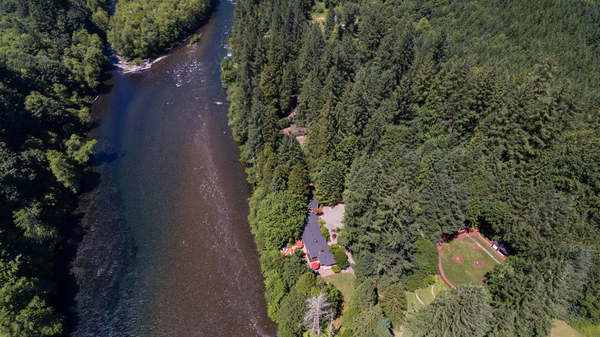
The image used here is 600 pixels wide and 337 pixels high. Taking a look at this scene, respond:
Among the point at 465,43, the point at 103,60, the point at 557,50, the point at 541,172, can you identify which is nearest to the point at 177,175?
the point at 103,60

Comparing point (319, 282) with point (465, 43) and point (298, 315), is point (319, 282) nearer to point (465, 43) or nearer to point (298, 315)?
point (298, 315)

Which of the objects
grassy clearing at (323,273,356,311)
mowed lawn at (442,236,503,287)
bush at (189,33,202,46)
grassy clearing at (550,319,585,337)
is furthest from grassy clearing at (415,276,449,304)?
bush at (189,33,202,46)

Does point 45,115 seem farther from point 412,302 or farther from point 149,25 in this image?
point 412,302

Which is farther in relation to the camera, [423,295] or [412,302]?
[423,295]

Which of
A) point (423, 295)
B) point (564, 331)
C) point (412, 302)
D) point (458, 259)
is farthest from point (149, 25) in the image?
point (564, 331)

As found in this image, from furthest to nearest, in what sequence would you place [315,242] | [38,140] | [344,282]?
[38,140] → [315,242] → [344,282]

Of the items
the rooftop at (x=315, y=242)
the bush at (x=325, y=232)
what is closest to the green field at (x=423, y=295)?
the rooftop at (x=315, y=242)

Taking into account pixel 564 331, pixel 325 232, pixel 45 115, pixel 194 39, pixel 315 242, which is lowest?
pixel 564 331
